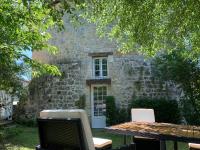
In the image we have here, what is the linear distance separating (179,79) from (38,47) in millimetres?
7142

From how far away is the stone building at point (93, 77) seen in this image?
16.1 m

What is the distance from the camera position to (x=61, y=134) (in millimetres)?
4535

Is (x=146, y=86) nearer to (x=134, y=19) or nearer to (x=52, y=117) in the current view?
(x=134, y=19)

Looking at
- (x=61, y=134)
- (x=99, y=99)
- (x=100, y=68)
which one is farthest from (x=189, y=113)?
(x=61, y=134)

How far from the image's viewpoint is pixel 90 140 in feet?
14.0

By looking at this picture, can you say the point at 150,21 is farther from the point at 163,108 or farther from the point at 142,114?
the point at 163,108

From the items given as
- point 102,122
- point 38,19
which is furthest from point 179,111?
point 38,19

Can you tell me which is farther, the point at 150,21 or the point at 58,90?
the point at 58,90

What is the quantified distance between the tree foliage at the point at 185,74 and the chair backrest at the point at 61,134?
919 cm

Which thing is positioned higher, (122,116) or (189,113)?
(189,113)

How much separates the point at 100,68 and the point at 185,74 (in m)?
4.43

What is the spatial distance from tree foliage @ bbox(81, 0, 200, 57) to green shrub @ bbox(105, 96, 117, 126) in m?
6.50

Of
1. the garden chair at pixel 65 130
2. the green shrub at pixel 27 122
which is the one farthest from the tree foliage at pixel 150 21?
the green shrub at pixel 27 122

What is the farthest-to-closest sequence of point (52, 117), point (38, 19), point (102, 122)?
point (102, 122) → point (38, 19) → point (52, 117)
